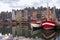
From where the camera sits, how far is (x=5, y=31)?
14875 millimetres

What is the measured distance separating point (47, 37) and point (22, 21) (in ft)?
18.3

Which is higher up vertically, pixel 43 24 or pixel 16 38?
pixel 43 24

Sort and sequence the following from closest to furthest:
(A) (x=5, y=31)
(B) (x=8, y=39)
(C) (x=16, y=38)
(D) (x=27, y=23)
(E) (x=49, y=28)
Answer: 1. (E) (x=49, y=28)
2. (B) (x=8, y=39)
3. (C) (x=16, y=38)
4. (D) (x=27, y=23)
5. (A) (x=5, y=31)

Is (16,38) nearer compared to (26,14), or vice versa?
(16,38)

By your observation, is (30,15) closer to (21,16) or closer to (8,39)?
(21,16)

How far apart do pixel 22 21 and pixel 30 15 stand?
2.54ft

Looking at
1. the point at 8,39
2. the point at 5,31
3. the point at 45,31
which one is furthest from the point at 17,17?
the point at 45,31

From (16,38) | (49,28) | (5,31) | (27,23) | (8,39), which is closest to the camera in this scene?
(49,28)

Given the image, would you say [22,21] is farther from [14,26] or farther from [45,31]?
[45,31]

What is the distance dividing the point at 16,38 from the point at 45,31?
13.2 feet

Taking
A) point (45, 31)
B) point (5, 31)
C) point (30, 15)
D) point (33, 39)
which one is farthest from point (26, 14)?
point (45, 31)

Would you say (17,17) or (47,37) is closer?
(47,37)

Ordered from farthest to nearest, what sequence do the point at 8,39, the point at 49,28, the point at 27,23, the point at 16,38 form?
the point at 27,23, the point at 16,38, the point at 8,39, the point at 49,28

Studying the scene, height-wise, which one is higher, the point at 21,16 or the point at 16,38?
the point at 21,16
